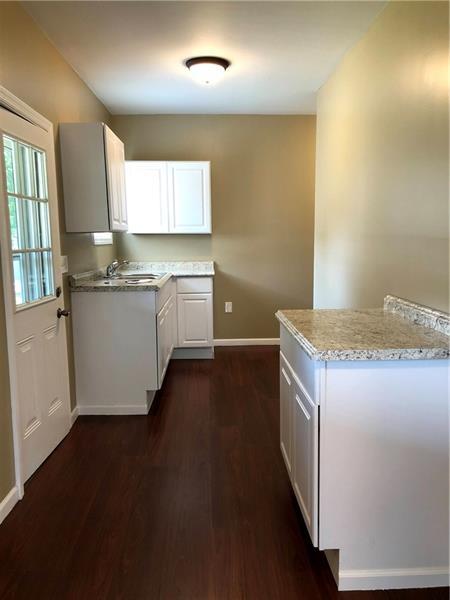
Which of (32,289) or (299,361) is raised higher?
(32,289)

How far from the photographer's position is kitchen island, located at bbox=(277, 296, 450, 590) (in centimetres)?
152

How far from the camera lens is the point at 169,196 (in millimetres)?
4578

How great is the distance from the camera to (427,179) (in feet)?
6.40

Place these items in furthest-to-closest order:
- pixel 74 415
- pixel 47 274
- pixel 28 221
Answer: pixel 74 415 → pixel 47 274 → pixel 28 221

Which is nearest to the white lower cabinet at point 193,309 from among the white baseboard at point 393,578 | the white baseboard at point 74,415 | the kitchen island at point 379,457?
the white baseboard at point 74,415

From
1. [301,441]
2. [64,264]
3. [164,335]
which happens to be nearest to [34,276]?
[64,264]

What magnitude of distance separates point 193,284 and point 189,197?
3.01 feet

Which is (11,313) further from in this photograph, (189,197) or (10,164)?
(189,197)

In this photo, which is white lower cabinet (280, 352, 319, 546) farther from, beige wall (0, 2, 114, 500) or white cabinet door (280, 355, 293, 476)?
beige wall (0, 2, 114, 500)

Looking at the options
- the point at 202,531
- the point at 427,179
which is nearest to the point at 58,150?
the point at 427,179

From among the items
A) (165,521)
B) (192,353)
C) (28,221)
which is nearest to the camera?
(165,521)

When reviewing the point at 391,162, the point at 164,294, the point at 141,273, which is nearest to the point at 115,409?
the point at 164,294

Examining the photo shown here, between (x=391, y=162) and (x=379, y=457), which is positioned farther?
(x=391, y=162)

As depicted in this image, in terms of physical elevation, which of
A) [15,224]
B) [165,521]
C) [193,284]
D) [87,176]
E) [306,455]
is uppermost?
[87,176]
